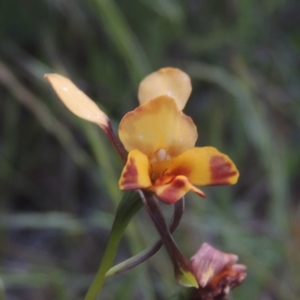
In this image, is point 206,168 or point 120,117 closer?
Answer: point 206,168

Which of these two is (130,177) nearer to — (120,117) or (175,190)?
(175,190)

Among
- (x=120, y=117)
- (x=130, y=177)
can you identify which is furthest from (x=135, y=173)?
(x=120, y=117)

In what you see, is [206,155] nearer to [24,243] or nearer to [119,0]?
[119,0]

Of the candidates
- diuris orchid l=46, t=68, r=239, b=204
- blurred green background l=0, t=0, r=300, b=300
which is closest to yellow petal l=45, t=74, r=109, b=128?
diuris orchid l=46, t=68, r=239, b=204

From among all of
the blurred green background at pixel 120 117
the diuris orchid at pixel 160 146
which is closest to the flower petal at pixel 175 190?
the diuris orchid at pixel 160 146

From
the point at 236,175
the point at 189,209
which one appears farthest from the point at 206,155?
the point at 189,209

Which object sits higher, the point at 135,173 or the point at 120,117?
the point at 120,117
